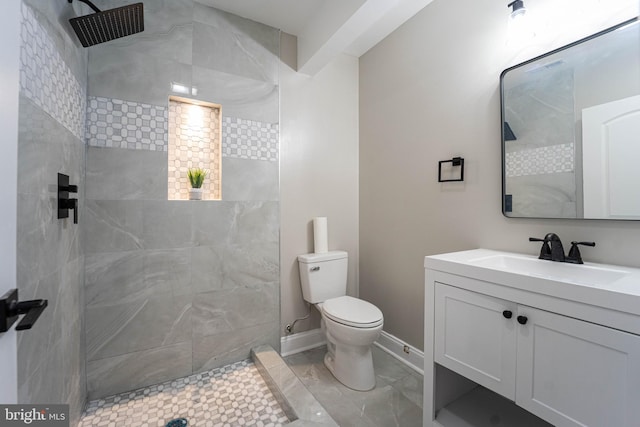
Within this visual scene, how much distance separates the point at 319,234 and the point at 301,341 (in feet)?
3.00

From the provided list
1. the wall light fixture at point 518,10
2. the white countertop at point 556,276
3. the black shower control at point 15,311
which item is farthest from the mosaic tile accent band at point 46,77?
the wall light fixture at point 518,10

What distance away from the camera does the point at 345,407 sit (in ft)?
5.39

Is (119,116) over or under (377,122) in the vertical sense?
under

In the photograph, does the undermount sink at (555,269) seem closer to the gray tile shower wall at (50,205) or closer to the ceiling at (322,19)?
the ceiling at (322,19)

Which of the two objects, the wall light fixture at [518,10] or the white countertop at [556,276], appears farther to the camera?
the wall light fixture at [518,10]

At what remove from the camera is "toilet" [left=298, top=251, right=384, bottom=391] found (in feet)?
5.68

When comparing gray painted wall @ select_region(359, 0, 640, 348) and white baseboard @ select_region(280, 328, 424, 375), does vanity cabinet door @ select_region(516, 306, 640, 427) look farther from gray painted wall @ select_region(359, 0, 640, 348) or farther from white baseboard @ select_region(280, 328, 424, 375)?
white baseboard @ select_region(280, 328, 424, 375)

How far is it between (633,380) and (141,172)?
2379 millimetres

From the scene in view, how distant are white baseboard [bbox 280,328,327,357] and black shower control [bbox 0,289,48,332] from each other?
1805mm

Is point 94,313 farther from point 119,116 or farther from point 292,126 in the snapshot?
point 292,126

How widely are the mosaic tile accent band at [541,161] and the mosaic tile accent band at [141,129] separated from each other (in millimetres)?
1677

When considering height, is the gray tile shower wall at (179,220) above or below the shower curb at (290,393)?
above

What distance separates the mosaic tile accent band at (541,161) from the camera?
1.30 meters

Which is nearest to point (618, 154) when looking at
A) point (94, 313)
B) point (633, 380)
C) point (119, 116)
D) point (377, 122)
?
point (633, 380)
